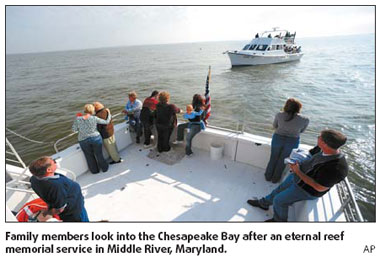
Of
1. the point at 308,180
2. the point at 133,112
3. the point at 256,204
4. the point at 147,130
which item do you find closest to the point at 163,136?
the point at 147,130

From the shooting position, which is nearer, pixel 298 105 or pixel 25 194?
pixel 25 194

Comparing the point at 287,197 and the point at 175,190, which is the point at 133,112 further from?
the point at 287,197

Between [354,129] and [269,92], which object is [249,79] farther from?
[354,129]

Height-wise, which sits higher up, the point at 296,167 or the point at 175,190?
the point at 296,167

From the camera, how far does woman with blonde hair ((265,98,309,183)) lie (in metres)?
2.82

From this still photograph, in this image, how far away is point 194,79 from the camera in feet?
65.5

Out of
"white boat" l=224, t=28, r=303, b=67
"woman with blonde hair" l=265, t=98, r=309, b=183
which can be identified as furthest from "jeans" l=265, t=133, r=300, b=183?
"white boat" l=224, t=28, r=303, b=67

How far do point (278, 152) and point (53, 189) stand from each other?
2.96 m

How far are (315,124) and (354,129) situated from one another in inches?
66.3

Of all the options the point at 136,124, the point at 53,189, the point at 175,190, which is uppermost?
the point at 53,189

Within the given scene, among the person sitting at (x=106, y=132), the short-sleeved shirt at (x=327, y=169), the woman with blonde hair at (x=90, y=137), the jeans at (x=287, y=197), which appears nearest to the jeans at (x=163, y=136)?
the person sitting at (x=106, y=132)

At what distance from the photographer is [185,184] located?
136 inches

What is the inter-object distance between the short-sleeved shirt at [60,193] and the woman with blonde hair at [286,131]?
2.77 meters
